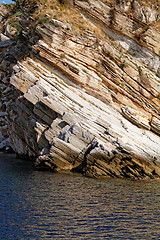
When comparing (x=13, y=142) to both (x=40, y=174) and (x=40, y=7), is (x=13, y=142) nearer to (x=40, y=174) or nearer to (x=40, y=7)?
(x=40, y=174)

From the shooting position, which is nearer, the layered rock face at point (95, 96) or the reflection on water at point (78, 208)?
the reflection on water at point (78, 208)

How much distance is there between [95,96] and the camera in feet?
143

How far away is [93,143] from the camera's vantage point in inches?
1426

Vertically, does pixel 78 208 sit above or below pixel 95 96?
below

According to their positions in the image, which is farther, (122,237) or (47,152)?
(47,152)

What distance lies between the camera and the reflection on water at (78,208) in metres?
18.4

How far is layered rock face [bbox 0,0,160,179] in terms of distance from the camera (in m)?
36.4

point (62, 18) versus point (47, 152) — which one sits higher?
point (62, 18)

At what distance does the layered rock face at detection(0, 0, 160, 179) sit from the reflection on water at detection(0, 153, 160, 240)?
12.8ft

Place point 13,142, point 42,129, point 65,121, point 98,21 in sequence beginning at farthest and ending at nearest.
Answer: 1. point 13,142
2. point 98,21
3. point 42,129
4. point 65,121

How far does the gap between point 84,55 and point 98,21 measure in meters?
8.12

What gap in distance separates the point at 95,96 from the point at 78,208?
23305 millimetres

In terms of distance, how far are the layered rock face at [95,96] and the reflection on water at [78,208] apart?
391cm

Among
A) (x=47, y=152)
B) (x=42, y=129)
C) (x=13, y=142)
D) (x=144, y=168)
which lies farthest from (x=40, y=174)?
(x=13, y=142)
